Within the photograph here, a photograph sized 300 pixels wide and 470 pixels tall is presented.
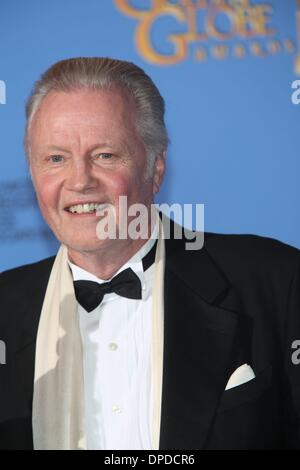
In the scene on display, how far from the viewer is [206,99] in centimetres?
230

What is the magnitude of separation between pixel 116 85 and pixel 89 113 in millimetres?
134

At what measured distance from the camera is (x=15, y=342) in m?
2.17

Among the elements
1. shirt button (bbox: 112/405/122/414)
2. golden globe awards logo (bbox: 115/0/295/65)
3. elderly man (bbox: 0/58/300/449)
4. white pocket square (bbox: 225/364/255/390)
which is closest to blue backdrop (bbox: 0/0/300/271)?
golden globe awards logo (bbox: 115/0/295/65)

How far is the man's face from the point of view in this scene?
2.04 metres

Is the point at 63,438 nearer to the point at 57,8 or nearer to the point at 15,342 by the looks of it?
the point at 15,342

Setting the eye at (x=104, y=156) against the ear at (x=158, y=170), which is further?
the ear at (x=158, y=170)

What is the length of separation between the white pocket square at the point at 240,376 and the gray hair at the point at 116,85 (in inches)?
28.7

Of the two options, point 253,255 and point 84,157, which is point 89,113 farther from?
point 253,255

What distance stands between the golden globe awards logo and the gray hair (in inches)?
7.1

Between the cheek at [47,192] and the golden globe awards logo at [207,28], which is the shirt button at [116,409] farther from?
the golden globe awards logo at [207,28]

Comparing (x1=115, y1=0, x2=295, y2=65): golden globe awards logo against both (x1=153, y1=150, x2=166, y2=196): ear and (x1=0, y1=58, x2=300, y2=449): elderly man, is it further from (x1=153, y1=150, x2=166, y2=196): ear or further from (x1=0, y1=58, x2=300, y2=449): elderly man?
(x1=153, y1=150, x2=166, y2=196): ear

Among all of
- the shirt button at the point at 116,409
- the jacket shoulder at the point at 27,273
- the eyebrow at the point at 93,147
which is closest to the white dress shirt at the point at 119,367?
the shirt button at the point at 116,409

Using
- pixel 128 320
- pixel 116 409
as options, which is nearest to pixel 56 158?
pixel 128 320

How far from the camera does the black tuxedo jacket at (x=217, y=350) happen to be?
200 cm
